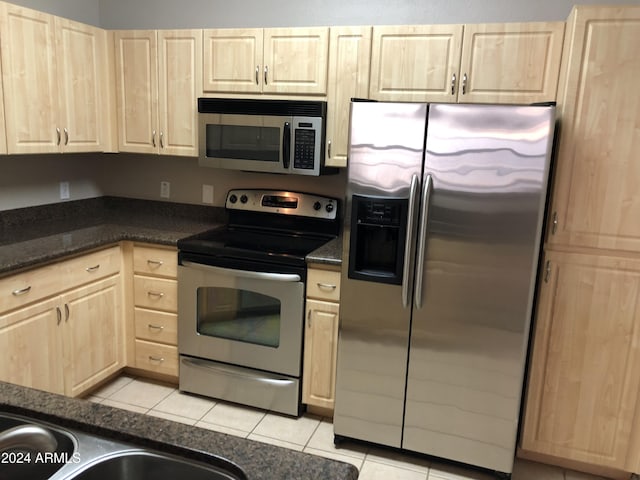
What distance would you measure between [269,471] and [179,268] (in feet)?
6.95

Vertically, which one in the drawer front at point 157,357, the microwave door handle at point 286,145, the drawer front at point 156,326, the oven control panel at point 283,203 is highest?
the microwave door handle at point 286,145

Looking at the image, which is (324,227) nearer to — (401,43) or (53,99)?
(401,43)

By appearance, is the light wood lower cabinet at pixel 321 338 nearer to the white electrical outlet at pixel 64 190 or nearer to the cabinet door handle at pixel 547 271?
the cabinet door handle at pixel 547 271

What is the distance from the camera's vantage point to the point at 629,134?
2062 mm

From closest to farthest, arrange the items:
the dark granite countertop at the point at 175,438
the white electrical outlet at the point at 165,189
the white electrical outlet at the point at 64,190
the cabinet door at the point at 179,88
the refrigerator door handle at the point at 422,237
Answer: the dark granite countertop at the point at 175,438
the refrigerator door handle at the point at 422,237
the cabinet door at the point at 179,88
the white electrical outlet at the point at 64,190
the white electrical outlet at the point at 165,189

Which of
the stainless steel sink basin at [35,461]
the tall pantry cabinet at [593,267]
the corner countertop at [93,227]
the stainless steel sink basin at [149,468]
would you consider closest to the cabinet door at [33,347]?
the corner countertop at [93,227]

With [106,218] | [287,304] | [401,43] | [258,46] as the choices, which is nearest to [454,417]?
[287,304]

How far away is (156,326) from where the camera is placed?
118 inches

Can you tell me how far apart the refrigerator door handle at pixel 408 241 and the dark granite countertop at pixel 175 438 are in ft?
4.61

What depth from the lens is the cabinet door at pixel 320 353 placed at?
2617 millimetres

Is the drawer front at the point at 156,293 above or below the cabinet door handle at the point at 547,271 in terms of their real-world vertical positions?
below

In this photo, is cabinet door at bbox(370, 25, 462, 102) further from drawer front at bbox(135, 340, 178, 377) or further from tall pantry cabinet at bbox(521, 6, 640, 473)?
drawer front at bbox(135, 340, 178, 377)

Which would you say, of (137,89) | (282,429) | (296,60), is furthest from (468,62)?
(282,429)

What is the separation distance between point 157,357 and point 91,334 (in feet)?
1.35
